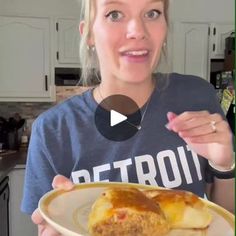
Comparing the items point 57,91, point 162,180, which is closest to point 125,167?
point 162,180

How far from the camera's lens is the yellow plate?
0.56ft

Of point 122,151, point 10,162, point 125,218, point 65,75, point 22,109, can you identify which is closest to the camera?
point 125,218

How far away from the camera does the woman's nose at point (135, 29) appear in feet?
0.68

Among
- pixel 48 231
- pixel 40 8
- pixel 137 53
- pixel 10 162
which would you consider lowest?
pixel 10 162

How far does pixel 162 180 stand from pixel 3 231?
1.07 meters

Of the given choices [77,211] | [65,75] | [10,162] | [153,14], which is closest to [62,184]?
[77,211]

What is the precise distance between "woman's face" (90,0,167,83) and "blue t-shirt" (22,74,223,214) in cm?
6

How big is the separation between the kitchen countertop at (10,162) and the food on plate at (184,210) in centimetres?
98

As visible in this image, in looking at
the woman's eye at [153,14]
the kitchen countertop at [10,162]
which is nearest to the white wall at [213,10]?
the woman's eye at [153,14]

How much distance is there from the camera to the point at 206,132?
0.19 m

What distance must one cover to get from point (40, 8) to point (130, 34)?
1.34 m
